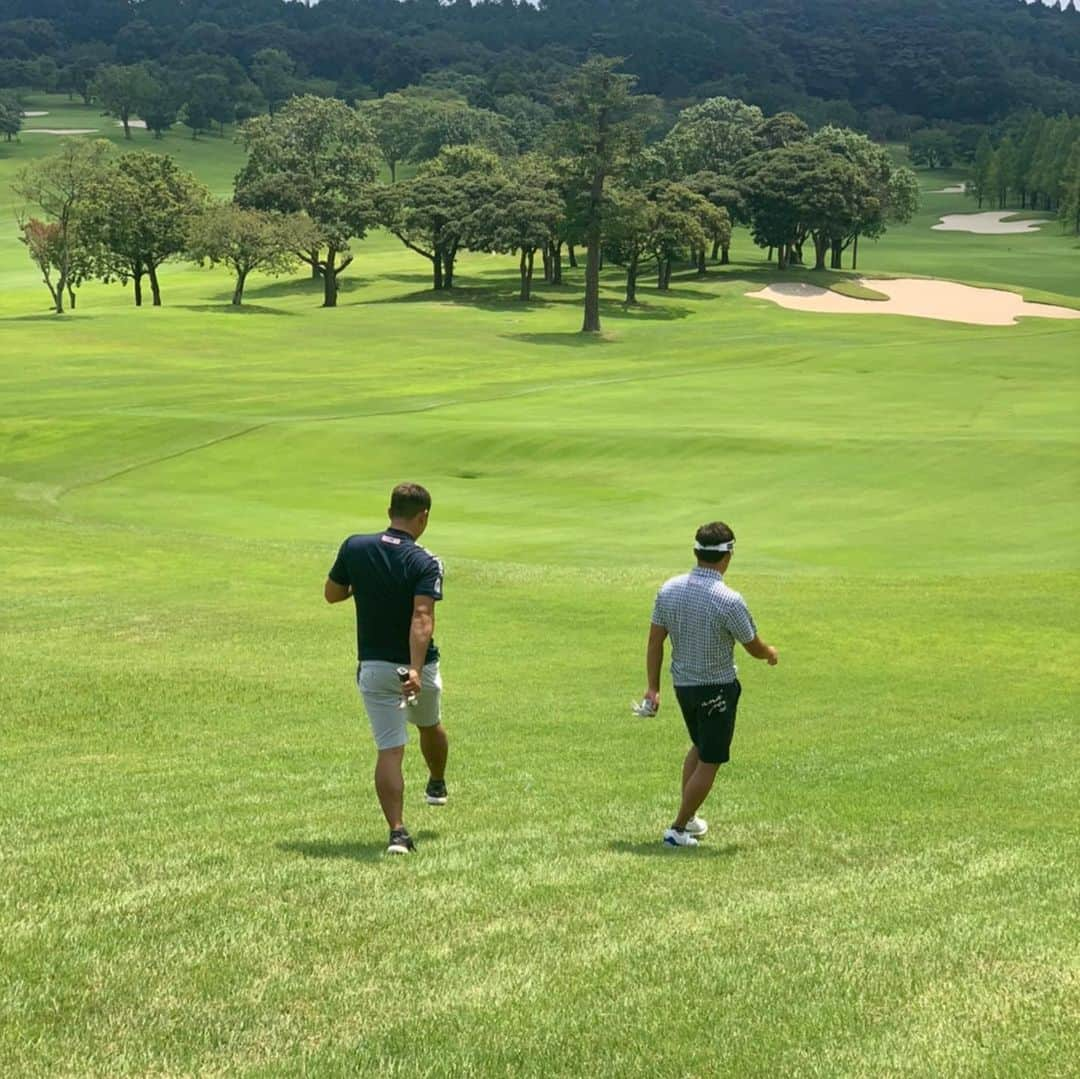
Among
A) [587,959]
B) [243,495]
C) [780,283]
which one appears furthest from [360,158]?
[587,959]

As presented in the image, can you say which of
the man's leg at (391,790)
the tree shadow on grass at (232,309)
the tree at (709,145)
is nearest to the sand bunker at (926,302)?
the tree at (709,145)

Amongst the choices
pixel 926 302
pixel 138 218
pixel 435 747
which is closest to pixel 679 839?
pixel 435 747

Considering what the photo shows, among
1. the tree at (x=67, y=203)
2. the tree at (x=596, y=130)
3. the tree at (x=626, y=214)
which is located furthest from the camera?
the tree at (x=67, y=203)

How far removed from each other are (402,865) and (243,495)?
3074cm

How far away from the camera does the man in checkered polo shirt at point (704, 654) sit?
33.4ft

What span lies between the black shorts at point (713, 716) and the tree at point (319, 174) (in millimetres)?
90779

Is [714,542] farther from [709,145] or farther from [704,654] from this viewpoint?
[709,145]

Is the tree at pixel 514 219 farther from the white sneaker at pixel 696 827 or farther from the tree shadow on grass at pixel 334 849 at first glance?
the tree shadow on grass at pixel 334 849

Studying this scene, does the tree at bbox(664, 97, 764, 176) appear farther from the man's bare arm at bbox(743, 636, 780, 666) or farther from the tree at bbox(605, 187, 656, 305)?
the man's bare arm at bbox(743, 636, 780, 666)

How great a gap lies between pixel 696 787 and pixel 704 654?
989 millimetres

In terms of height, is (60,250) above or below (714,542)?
below

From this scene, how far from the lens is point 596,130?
85438mm

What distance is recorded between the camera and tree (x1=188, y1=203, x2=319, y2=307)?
90.5 meters

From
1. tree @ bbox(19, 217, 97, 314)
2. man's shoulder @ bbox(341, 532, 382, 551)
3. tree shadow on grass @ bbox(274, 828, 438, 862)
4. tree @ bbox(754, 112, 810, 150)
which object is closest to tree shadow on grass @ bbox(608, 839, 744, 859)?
tree shadow on grass @ bbox(274, 828, 438, 862)
